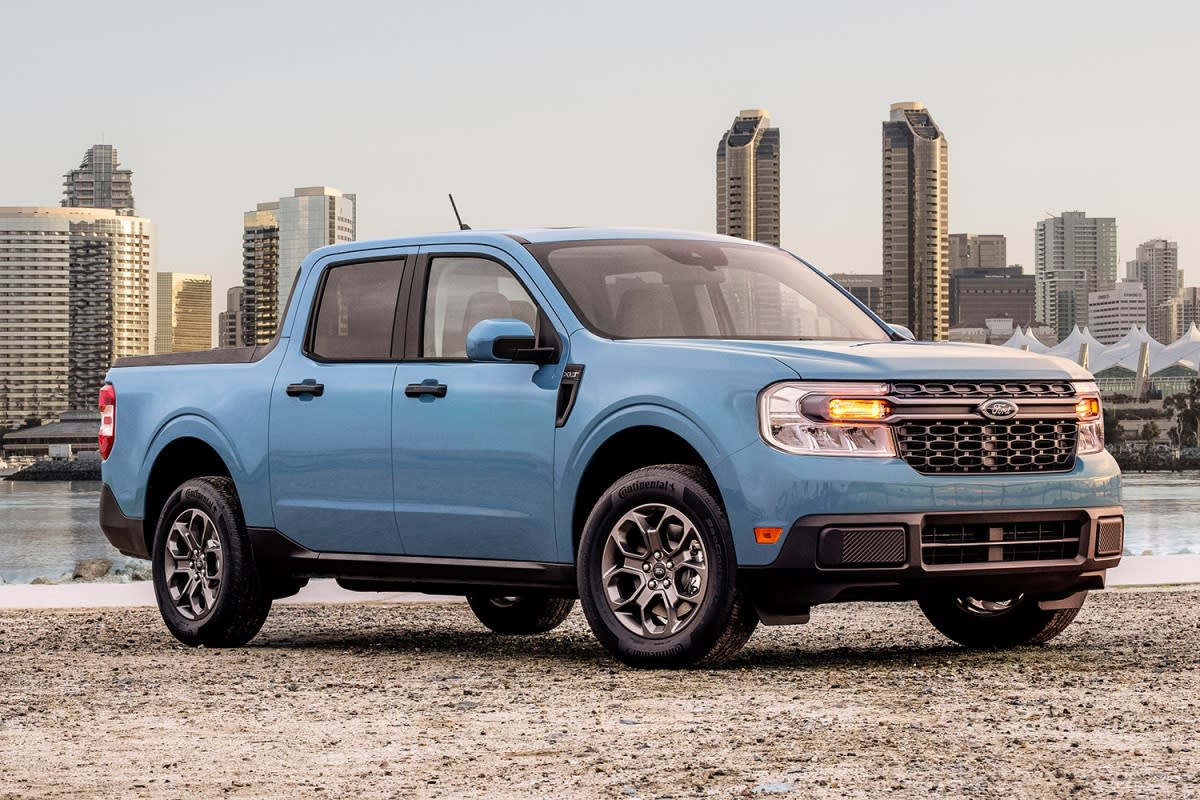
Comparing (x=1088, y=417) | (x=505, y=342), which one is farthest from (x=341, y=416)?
(x=1088, y=417)

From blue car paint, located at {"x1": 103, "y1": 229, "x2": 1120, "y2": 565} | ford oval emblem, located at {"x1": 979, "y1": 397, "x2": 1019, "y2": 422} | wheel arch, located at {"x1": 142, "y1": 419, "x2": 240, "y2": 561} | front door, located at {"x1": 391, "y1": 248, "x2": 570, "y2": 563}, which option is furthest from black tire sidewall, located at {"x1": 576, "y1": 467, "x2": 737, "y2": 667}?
wheel arch, located at {"x1": 142, "y1": 419, "x2": 240, "y2": 561}

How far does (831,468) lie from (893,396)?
397 mm

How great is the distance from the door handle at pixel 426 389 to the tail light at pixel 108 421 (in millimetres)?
2545

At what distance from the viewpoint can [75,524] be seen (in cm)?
11744

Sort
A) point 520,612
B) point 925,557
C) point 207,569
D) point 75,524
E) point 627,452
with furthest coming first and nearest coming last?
point 75,524, point 520,612, point 207,569, point 627,452, point 925,557

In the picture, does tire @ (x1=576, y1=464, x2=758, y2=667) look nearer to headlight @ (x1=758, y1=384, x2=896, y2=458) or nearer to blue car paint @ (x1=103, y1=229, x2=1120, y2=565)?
blue car paint @ (x1=103, y1=229, x2=1120, y2=565)

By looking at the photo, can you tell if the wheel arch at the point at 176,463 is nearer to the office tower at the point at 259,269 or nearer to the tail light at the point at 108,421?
the tail light at the point at 108,421

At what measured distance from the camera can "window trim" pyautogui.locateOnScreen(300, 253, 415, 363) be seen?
9031 mm

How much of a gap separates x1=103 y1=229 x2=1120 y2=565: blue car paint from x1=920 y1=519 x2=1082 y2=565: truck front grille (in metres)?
0.10

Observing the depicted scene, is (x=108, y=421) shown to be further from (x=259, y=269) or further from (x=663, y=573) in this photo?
(x=259, y=269)

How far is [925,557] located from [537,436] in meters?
1.73

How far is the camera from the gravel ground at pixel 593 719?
17.6 feet

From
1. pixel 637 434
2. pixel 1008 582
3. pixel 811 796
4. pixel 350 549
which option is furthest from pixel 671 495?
pixel 811 796

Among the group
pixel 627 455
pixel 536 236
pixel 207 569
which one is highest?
pixel 536 236
